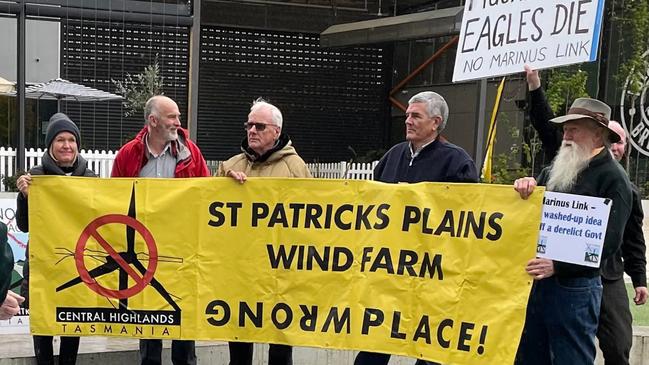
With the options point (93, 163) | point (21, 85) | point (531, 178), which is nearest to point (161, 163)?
point (531, 178)

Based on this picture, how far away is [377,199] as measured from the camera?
13.9 ft

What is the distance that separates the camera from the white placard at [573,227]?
3.68 metres

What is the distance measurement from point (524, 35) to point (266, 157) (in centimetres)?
189

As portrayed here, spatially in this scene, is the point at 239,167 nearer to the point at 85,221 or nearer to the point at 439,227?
the point at 85,221

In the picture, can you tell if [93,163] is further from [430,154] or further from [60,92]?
[430,154]

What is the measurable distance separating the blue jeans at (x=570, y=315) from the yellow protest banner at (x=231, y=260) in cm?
71

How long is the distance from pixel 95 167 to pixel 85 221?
340 inches

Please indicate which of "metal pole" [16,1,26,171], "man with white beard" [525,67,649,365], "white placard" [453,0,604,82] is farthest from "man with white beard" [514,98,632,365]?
"metal pole" [16,1,26,171]

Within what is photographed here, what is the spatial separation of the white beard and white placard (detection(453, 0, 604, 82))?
2.14 ft

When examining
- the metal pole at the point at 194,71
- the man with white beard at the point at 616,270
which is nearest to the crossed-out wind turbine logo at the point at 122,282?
the man with white beard at the point at 616,270

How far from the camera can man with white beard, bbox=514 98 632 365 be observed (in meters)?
3.76

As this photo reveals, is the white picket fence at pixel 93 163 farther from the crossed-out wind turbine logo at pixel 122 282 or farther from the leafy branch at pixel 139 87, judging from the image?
the crossed-out wind turbine logo at pixel 122 282

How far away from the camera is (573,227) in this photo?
3746 millimetres

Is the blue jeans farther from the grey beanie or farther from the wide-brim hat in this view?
the grey beanie
